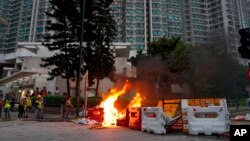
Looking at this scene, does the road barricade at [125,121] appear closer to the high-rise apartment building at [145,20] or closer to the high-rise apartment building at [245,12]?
the high-rise apartment building at [145,20]

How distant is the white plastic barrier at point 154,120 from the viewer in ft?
31.3

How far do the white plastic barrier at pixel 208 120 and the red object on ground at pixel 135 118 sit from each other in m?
2.38

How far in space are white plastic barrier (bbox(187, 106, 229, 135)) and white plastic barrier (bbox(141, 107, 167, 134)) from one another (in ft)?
3.26

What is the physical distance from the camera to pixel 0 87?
42.7m

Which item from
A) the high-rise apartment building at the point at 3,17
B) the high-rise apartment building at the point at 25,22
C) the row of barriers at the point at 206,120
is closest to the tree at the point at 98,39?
the row of barriers at the point at 206,120

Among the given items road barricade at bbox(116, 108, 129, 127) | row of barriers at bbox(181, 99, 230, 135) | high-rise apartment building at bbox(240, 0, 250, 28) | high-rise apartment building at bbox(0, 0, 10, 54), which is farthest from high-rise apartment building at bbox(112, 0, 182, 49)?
row of barriers at bbox(181, 99, 230, 135)

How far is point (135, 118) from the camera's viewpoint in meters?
11.4

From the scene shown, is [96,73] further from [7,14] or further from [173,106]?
[7,14]

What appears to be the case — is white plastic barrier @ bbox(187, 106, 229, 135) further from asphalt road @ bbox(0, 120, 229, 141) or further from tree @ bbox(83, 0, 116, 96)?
tree @ bbox(83, 0, 116, 96)

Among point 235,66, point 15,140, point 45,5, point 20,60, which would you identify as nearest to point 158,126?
point 15,140

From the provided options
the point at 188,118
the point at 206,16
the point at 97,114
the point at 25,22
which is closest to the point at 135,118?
the point at 188,118

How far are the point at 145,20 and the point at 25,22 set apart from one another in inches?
2190

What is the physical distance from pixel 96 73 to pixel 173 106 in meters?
16.6

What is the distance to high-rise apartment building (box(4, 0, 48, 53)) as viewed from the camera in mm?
110875
